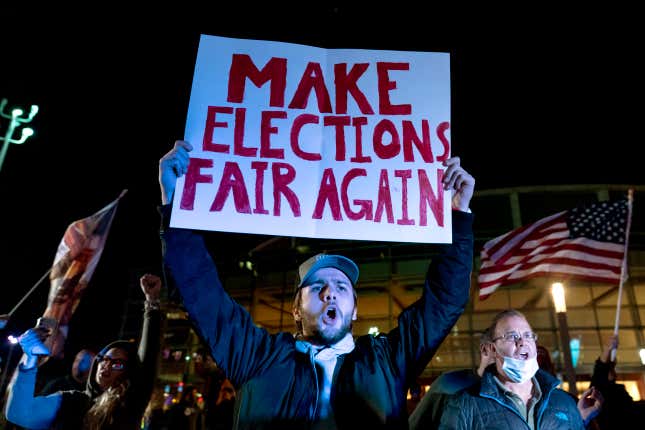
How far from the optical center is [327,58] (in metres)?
3.02

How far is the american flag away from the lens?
26.1ft

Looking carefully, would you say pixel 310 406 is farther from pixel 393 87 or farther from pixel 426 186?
pixel 393 87

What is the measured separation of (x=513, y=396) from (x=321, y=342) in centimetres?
148

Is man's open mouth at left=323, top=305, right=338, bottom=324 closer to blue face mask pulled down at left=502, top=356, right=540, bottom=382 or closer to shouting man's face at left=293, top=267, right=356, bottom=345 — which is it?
shouting man's face at left=293, top=267, right=356, bottom=345

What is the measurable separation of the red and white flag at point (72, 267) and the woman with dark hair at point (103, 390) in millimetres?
4858

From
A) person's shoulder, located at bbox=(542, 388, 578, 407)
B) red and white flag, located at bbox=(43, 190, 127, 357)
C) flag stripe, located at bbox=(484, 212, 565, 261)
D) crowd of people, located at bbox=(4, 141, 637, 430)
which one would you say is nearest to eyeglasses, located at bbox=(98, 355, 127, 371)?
crowd of people, located at bbox=(4, 141, 637, 430)

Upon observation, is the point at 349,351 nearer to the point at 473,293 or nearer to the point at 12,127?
the point at 12,127

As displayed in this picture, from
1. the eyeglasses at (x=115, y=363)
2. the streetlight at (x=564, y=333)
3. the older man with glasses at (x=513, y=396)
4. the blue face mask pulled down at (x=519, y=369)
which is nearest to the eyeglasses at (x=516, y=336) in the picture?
the older man with glasses at (x=513, y=396)

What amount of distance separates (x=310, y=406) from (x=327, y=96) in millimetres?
1685

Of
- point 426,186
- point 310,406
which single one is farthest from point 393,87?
point 310,406

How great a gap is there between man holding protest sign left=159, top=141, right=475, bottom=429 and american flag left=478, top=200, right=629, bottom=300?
6553mm

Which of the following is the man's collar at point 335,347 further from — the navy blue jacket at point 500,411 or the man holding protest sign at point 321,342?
the navy blue jacket at point 500,411

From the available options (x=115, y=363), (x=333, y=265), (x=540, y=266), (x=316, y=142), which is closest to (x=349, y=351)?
(x=333, y=265)

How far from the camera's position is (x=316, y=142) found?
9.18ft
